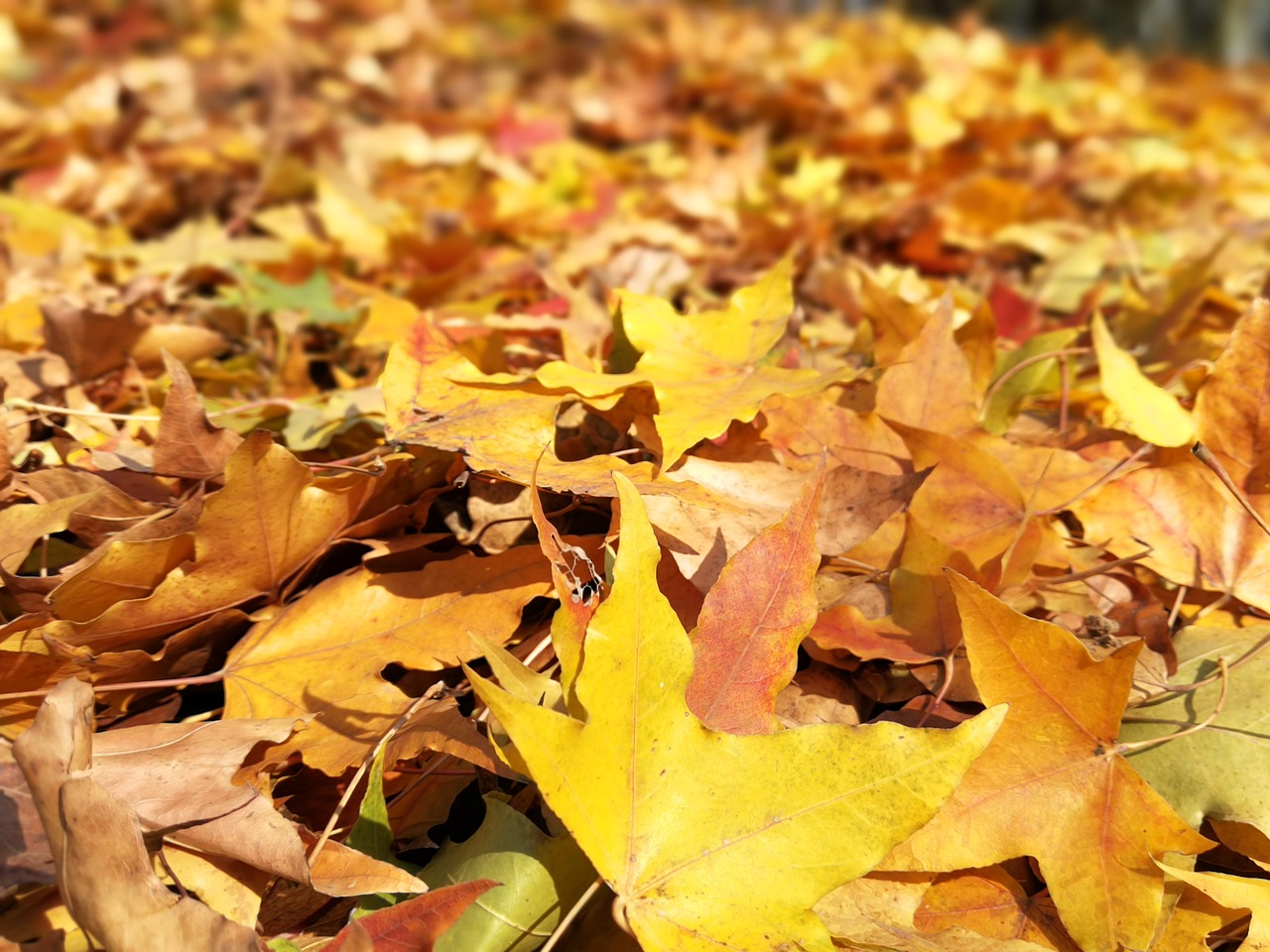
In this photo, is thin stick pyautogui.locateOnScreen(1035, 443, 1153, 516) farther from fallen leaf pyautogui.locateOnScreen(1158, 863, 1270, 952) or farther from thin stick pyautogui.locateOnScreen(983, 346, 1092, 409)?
fallen leaf pyautogui.locateOnScreen(1158, 863, 1270, 952)

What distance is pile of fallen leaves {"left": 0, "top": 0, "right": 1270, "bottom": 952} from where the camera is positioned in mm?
479

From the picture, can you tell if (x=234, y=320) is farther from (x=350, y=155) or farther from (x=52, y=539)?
(x=350, y=155)

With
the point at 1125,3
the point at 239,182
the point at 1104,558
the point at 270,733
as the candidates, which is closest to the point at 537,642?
the point at 270,733

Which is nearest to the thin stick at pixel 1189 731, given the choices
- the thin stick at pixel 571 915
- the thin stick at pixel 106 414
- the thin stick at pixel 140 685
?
the thin stick at pixel 571 915

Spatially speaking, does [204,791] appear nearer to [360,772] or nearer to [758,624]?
[360,772]

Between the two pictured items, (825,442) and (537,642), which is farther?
(825,442)

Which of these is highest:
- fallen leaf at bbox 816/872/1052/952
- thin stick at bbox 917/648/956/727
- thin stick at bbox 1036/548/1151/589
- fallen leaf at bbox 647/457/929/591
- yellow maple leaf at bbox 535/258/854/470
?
yellow maple leaf at bbox 535/258/854/470

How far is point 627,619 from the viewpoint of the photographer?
A: 50cm

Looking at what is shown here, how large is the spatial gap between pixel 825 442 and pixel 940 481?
3.7 inches

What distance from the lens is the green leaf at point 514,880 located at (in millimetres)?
493

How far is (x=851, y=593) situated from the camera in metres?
0.67

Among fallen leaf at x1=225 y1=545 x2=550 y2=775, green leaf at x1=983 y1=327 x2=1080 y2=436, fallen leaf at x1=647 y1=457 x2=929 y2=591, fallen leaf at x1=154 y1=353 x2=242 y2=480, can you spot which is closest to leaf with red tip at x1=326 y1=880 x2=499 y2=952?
fallen leaf at x1=225 y1=545 x2=550 y2=775

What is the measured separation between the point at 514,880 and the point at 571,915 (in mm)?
43

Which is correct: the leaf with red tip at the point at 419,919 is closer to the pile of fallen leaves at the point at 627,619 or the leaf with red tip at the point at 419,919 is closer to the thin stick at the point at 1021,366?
the pile of fallen leaves at the point at 627,619
